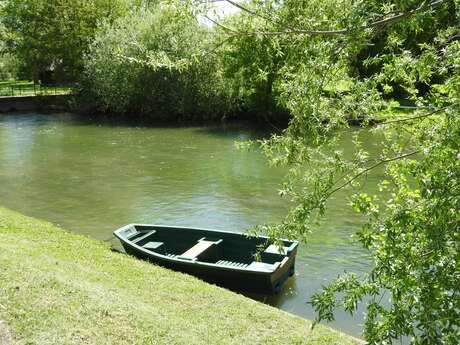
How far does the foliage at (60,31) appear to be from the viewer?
4559 centimetres

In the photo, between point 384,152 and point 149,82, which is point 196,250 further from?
point 149,82

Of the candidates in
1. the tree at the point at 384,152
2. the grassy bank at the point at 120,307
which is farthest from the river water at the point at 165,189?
the tree at the point at 384,152

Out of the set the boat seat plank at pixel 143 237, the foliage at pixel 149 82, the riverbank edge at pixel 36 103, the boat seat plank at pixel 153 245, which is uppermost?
the foliage at pixel 149 82

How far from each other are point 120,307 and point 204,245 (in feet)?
12.5

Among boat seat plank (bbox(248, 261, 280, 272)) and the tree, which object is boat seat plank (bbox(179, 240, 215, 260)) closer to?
boat seat plank (bbox(248, 261, 280, 272))

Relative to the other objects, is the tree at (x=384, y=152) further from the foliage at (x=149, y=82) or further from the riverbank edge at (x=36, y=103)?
the riverbank edge at (x=36, y=103)

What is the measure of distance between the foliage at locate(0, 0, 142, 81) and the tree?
42751 mm

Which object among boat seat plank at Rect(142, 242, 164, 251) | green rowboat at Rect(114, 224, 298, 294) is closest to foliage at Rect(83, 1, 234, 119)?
green rowboat at Rect(114, 224, 298, 294)

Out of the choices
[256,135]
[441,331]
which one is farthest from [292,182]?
[256,135]

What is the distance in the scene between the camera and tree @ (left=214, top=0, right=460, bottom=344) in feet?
9.86

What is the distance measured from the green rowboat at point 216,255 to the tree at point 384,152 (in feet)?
15.6

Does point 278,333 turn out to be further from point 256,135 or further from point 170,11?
point 256,135

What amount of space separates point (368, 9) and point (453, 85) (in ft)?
2.49

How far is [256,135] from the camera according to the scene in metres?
28.7
